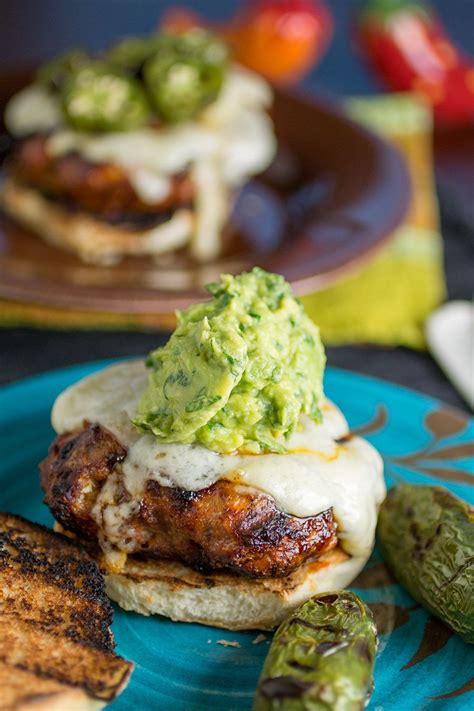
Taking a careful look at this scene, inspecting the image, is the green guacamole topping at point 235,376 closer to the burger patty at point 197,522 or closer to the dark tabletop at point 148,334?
the burger patty at point 197,522

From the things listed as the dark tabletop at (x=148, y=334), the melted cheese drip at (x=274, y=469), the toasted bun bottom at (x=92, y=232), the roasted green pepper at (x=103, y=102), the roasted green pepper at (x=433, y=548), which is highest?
the roasted green pepper at (x=103, y=102)

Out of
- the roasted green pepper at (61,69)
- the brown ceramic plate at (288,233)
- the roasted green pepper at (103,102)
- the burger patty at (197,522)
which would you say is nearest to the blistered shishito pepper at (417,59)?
the brown ceramic plate at (288,233)

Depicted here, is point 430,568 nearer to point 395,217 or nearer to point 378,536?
point 378,536

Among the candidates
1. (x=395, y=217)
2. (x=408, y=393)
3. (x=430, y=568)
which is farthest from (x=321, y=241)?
(x=430, y=568)

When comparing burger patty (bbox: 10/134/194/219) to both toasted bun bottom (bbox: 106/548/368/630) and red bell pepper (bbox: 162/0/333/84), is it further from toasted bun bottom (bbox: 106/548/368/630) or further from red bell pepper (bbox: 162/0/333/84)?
toasted bun bottom (bbox: 106/548/368/630)

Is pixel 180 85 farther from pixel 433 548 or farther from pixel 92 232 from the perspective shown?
pixel 433 548

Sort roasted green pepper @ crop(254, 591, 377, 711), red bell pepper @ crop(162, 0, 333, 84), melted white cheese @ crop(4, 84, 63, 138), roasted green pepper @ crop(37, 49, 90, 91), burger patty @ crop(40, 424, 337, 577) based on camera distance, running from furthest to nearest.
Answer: red bell pepper @ crop(162, 0, 333, 84) → roasted green pepper @ crop(37, 49, 90, 91) → melted white cheese @ crop(4, 84, 63, 138) → burger patty @ crop(40, 424, 337, 577) → roasted green pepper @ crop(254, 591, 377, 711)

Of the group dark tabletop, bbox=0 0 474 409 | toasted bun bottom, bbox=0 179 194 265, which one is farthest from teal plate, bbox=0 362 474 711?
toasted bun bottom, bbox=0 179 194 265
